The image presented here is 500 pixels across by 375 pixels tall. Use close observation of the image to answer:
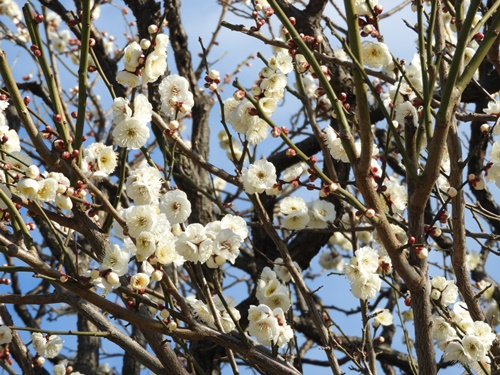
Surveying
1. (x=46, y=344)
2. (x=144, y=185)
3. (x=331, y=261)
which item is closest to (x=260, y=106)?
(x=144, y=185)

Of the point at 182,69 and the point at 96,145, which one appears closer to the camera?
the point at 96,145

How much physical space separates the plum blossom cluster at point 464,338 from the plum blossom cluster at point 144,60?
61.5 inches

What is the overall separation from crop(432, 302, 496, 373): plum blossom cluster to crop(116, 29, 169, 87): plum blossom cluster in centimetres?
156

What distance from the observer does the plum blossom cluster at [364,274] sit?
9.51ft

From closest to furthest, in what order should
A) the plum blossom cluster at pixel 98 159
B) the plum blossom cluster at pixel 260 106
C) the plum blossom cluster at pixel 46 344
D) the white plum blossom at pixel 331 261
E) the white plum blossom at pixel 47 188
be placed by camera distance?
the white plum blossom at pixel 47 188 → the plum blossom cluster at pixel 98 159 → the plum blossom cluster at pixel 260 106 → the plum blossom cluster at pixel 46 344 → the white plum blossom at pixel 331 261

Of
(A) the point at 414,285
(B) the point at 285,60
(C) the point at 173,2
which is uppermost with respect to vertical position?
(C) the point at 173,2

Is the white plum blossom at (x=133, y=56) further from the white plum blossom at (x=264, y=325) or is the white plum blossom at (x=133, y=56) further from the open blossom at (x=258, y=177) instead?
the white plum blossom at (x=264, y=325)

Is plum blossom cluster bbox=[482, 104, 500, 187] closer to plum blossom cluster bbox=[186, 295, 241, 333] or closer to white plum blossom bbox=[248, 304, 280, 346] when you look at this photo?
white plum blossom bbox=[248, 304, 280, 346]

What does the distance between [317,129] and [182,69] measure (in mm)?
2377

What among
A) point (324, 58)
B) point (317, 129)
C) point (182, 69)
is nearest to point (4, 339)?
point (317, 129)

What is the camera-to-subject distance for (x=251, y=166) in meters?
2.75

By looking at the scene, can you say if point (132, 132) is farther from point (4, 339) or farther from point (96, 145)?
point (4, 339)

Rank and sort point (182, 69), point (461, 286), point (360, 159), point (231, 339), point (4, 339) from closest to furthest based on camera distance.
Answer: point (360, 159), point (231, 339), point (461, 286), point (4, 339), point (182, 69)

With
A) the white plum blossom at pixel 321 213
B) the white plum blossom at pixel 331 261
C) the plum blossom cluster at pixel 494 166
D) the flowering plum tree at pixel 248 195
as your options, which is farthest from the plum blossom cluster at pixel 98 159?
the white plum blossom at pixel 331 261
